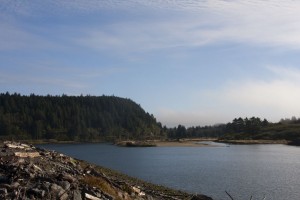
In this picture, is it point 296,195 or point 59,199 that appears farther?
point 296,195

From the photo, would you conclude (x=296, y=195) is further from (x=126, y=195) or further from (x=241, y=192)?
(x=126, y=195)

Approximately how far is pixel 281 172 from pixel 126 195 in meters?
A: 47.6

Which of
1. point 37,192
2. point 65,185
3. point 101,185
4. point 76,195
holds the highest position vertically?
point 65,185

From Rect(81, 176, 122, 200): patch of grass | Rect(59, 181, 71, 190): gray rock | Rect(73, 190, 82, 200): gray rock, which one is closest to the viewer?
Rect(73, 190, 82, 200): gray rock

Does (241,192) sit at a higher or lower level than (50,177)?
lower

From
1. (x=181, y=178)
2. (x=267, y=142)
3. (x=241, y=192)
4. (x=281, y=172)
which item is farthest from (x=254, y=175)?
(x=267, y=142)

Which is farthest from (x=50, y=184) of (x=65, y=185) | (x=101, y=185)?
(x=101, y=185)

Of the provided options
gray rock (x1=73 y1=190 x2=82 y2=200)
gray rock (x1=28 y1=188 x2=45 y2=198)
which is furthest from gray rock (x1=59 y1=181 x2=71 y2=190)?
gray rock (x1=28 y1=188 x2=45 y2=198)

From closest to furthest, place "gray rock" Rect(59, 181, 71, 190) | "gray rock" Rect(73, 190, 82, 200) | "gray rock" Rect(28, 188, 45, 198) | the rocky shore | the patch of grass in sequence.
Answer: "gray rock" Rect(28, 188, 45, 198) < the rocky shore < "gray rock" Rect(73, 190, 82, 200) < "gray rock" Rect(59, 181, 71, 190) < the patch of grass

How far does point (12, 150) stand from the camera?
95.8 ft

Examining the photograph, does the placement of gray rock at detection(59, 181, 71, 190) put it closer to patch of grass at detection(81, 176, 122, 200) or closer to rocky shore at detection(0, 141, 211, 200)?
rocky shore at detection(0, 141, 211, 200)

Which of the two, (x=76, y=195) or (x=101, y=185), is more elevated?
(x=101, y=185)

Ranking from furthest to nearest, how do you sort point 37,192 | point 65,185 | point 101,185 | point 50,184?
1. point 101,185
2. point 65,185
3. point 50,184
4. point 37,192

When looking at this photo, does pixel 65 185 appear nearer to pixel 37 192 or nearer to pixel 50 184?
pixel 50 184
